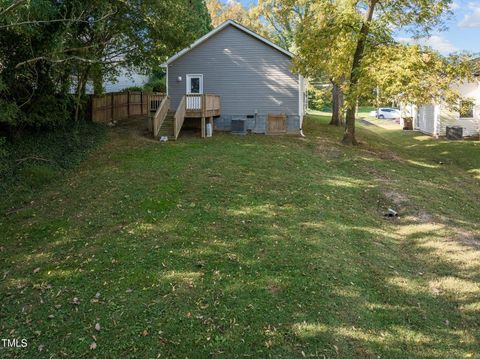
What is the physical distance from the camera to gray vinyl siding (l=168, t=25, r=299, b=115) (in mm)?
20156

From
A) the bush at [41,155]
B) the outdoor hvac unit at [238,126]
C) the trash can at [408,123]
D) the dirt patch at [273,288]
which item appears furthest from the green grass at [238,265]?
the trash can at [408,123]

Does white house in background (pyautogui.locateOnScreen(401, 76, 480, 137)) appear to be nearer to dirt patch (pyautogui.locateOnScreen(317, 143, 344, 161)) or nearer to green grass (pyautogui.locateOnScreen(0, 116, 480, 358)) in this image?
dirt patch (pyautogui.locateOnScreen(317, 143, 344, 161))

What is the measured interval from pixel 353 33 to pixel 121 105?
12.7m

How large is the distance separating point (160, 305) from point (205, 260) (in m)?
1.34

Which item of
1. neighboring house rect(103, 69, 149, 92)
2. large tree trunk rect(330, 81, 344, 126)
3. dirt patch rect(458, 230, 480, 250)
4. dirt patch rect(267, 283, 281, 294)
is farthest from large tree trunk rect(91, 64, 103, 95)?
large tree trunk rect(330, 81, 344, 126)

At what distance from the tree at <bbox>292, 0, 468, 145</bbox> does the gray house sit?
8.09 feet

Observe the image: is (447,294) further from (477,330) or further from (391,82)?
(391,82)

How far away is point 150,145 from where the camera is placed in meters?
15.6

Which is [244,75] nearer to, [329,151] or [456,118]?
[329,151]

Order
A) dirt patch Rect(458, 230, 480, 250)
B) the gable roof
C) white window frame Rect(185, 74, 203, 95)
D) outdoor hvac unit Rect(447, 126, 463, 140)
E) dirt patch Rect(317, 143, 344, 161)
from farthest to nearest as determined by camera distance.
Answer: outdoor hvac unit Rect(447, 126, 463, 140) < white window frame Rect(185, 74, 203, 95) < the gable roof < dirt patch Rect(317, 143, 344, 161) < dirt patch Rect(458, 230, 480, 250)

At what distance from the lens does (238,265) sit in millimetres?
6508

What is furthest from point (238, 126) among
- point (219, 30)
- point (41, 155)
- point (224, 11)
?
point (224, 11)

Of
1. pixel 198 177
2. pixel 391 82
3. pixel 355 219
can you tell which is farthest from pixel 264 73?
pixel 355 219

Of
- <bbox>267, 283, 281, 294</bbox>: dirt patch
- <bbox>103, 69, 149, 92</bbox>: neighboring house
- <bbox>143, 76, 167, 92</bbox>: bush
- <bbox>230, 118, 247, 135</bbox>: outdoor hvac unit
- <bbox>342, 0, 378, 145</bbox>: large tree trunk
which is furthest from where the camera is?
<bbox>143, 76, 167, 92</bbox>: bush
